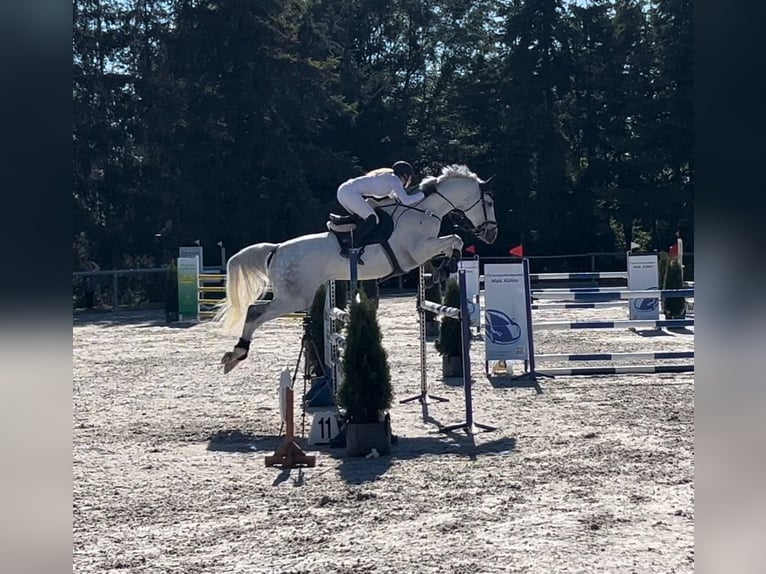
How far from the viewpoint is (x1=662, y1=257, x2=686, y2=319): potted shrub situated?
45.5ft

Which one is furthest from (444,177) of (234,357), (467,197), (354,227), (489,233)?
(234,357)

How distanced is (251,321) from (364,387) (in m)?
2.02

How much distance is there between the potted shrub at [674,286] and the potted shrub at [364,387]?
30.7ft

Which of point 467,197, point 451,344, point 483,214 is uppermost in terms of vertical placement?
point 467,197

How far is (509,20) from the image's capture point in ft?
106

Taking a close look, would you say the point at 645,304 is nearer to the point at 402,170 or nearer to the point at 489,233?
the point at 489,233

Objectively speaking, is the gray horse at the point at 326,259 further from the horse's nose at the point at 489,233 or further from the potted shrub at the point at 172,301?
the potted shrub at the point at 172,301

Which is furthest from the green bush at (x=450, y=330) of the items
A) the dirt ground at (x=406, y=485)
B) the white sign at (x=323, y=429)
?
the white sign at (x=323, y=429)

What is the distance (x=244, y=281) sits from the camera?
25.1 feet

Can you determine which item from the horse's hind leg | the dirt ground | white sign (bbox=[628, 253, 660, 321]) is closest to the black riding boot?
the horse's hind leg

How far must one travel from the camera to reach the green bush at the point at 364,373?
18.5 ft
